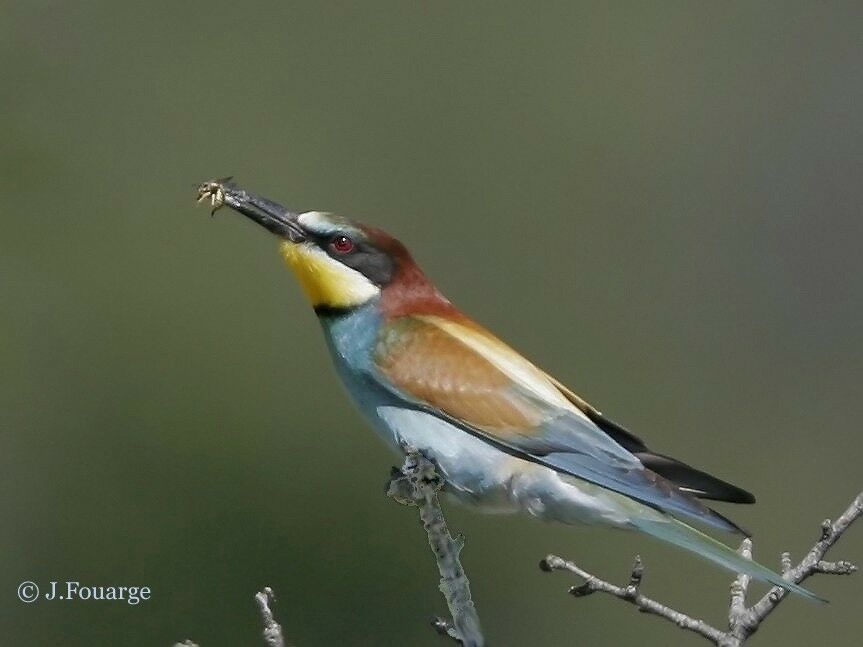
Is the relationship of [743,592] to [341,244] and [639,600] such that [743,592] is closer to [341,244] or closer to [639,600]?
[639,600]

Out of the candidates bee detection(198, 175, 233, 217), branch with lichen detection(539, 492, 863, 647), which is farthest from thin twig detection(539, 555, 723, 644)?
bee detection(198, 175, 233, 217)

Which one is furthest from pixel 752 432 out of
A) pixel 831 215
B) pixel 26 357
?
pixel 26 357

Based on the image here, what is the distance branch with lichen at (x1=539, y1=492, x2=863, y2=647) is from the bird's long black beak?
2.56 feet

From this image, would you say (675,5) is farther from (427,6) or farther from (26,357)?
(26,357)

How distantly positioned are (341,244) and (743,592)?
2.93 ft

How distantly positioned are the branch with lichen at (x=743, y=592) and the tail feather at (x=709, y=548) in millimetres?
18

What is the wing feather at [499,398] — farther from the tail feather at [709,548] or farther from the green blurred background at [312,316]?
the green blurred background at [312,316]

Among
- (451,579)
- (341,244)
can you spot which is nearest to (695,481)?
(451,579)

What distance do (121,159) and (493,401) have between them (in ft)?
14.1

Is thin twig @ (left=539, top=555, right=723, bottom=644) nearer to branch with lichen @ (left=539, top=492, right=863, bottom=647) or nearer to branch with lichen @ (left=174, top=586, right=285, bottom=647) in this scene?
branch with lichen @ (left=539, top=492, right=863, bottom=647)

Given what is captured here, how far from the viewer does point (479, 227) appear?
232 inches

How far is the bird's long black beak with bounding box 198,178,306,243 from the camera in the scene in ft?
9.36

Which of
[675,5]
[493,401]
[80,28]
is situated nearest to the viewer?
[493,401]

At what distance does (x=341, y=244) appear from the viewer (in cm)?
285
